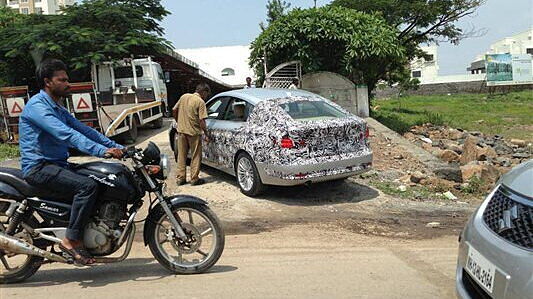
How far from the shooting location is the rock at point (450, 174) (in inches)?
355

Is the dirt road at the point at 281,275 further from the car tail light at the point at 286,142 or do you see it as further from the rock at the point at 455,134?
the rock at the point at 455,134

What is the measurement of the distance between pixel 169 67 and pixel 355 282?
24954 mm

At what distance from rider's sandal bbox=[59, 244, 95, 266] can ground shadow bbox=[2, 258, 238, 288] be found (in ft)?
0.80

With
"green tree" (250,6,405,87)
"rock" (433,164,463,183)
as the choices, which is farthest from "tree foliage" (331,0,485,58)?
"rock" (433,164,463,183)

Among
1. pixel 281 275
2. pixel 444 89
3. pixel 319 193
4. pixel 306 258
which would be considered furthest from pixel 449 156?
pixel 444 89

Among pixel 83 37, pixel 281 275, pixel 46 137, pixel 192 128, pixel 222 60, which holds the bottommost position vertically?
pixel 281 275

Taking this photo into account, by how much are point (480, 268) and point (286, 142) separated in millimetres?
4249

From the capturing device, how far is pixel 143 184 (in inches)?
167

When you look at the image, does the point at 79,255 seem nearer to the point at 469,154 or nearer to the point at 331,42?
the point at 469,154

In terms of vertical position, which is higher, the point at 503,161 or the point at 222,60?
the point at 222,60

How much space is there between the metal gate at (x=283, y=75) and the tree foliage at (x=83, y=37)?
5.60 m

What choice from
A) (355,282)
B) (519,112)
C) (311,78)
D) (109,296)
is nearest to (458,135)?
(311,78)

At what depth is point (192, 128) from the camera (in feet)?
26.5

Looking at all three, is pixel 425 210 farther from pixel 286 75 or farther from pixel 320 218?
pixel 286 75
